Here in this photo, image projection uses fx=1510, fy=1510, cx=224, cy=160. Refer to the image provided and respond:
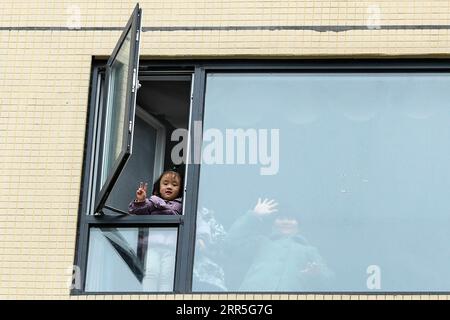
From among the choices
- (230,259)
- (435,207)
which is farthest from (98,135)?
(435,207)

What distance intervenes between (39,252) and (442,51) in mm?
3598

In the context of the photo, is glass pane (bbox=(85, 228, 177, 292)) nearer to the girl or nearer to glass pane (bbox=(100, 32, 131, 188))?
the girl

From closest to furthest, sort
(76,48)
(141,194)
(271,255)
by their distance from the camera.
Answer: (271,255) → (141,194) → (76,48)

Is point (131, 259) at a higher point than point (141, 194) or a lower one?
lower

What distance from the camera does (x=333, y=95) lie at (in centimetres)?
1233

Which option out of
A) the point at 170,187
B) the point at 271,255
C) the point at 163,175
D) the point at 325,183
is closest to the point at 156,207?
the point at 170,187

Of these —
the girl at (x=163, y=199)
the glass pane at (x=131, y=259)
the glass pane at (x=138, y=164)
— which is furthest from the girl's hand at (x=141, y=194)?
the glass pane at (x=138, y=164)

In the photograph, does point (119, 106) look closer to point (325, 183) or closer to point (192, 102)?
point (192, 102)

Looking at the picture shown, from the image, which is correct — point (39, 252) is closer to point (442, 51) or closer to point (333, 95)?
point (333, 95)

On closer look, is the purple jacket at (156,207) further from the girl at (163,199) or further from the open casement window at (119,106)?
the open casement window at (119,106)

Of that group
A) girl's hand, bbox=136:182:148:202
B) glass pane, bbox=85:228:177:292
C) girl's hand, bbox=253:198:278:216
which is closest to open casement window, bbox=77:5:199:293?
glass pane, bbox=85:228:177:292

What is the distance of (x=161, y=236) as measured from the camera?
39.3 feet

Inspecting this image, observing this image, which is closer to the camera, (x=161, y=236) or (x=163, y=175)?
(x=161, y=236)

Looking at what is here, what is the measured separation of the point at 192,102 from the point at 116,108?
78 centimetres
